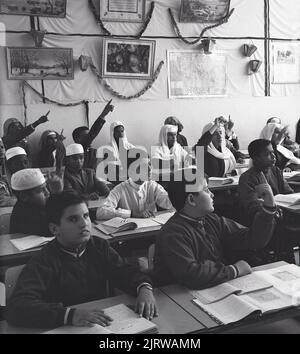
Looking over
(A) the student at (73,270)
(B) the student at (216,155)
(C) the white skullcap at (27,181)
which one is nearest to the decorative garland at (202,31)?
(B) the student at (216,155)

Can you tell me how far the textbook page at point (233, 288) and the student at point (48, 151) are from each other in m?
4.24

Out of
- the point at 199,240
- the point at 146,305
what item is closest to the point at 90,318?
the point at 146,305

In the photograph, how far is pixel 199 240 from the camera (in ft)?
6.97

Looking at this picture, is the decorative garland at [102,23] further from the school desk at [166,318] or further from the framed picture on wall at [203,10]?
the school desk at [166,318]

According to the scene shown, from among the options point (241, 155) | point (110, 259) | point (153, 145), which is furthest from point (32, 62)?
point (110, 259)

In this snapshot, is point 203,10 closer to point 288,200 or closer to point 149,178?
point 149,178

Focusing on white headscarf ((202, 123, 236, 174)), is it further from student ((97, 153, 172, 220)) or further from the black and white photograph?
student ((97, 153, 172, 220))

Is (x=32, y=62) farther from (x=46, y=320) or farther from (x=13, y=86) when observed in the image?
(x=46, y=320)

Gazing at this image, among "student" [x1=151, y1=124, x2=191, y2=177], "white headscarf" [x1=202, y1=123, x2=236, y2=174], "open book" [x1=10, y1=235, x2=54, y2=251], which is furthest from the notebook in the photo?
"student" [x1=151, y1=124, x2=191, y2=177]

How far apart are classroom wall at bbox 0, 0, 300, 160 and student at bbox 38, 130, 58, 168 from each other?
0.34m

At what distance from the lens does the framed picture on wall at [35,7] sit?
18.3 feet

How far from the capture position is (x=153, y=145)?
271 inches

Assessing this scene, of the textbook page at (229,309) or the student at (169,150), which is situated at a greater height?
the student at (169,150)

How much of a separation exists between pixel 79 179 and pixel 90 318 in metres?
2.74
